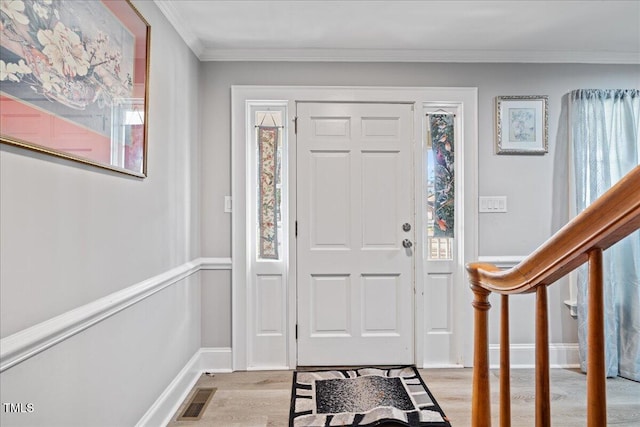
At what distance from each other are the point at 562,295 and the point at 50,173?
320 cm

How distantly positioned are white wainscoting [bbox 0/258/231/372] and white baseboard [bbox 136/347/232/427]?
59cm

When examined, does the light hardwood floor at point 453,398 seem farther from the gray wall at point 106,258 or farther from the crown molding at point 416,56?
the crown molding at point 416,56

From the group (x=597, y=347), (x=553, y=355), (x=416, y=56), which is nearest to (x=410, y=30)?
(x=416, y=56)

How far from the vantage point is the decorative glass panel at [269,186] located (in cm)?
281

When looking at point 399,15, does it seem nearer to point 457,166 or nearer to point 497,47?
point 497,47

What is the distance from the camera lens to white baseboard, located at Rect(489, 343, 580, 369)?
2801 mm

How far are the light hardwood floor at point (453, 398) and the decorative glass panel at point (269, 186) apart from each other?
882 mm

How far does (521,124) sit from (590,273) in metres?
2.52

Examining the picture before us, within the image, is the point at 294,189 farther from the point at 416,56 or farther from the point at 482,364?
the point at 482,364

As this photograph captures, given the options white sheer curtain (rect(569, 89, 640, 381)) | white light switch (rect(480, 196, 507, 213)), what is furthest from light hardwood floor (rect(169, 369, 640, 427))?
white light switch (rect(480, 196, 507, 213))

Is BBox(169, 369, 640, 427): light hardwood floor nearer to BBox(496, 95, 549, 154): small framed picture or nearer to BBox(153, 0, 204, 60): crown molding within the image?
BBox(496, 95, 549, 154): small framed picture

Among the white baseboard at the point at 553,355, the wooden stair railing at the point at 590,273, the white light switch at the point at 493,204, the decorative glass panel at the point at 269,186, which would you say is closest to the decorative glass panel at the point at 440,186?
the white light switch at the point at 493,204

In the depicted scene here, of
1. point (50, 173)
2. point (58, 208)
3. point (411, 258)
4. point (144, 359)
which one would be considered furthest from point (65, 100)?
point (411, 258)

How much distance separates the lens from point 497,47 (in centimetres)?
269
